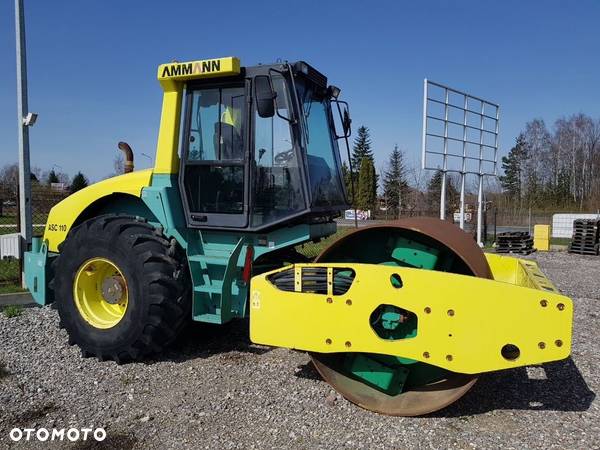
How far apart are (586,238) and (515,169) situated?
4223 centimetres

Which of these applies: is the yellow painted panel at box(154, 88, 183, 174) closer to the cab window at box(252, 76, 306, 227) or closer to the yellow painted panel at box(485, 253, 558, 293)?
the cab window at box(252, 76, 306, 227)

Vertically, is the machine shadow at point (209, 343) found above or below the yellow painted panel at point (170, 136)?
below

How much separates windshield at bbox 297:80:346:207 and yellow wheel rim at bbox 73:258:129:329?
1999mm

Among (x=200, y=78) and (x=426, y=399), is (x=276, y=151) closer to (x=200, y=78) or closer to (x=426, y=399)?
(x=200, y=78)

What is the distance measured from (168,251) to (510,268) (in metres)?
3.06

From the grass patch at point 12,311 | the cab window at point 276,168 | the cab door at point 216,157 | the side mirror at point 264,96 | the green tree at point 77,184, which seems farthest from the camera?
the green tree at point 77,184

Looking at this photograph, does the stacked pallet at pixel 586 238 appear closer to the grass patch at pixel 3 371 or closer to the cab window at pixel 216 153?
the cab window at pixel 216 153

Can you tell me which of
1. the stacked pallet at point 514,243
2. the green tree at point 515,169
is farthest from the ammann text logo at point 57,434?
the green tree at point 515,169

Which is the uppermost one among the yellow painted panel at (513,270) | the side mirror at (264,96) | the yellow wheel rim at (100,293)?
the side mirror at (264,96)

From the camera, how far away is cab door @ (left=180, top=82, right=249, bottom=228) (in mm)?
4680

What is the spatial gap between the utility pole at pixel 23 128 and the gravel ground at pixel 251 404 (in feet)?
10.5

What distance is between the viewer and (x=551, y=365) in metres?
4.81

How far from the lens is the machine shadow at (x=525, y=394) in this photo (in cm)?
386

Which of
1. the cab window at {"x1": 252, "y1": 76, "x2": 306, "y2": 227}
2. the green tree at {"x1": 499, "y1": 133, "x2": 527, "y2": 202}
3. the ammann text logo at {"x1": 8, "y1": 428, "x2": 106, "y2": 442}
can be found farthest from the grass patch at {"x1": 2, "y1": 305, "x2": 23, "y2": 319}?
the green tree at {"x1": 499, "y1": 133, "x2": 527, "y2": 202}
